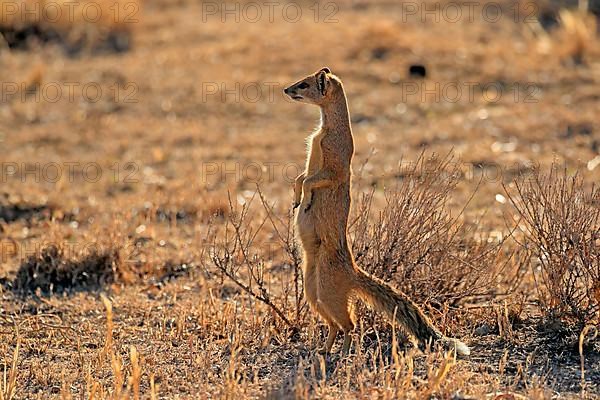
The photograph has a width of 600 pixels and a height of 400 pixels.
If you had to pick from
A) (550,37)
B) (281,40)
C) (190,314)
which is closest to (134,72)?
(281,40)

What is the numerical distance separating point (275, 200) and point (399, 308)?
3917mm

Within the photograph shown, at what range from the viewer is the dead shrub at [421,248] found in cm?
598

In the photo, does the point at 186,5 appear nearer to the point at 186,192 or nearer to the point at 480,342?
the point at 186,192

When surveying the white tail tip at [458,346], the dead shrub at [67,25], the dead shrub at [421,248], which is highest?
the dead shrub at [67,25]

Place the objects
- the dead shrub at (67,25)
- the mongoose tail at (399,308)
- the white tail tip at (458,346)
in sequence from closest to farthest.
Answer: the white tail tip at (458,346), the mongoose tail at (399,308), the dead shrub at (67,25)

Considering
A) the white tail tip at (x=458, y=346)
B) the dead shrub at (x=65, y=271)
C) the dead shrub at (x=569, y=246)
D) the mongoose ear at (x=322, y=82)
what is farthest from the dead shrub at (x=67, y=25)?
the white tail tip at (x=458, y=346)

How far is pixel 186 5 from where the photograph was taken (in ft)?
61.1

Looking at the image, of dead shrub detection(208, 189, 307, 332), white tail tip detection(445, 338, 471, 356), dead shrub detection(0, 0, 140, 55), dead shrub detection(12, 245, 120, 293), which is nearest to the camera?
white tail tip detection(445, 338, 471, 356)

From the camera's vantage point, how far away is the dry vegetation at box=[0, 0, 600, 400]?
17.7ft

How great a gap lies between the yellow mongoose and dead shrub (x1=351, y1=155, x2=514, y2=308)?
0.48 meters

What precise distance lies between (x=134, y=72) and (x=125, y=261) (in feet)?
23.4

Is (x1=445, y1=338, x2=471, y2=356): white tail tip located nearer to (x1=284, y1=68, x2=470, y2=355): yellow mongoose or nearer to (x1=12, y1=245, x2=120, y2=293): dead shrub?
(x1=284, y1=68, x2=470, y2=355): yellow mongoose

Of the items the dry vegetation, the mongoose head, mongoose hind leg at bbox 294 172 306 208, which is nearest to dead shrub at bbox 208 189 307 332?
the dry vegetation

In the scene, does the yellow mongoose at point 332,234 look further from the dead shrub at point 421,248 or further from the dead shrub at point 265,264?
the dead shrub at point 421,248
